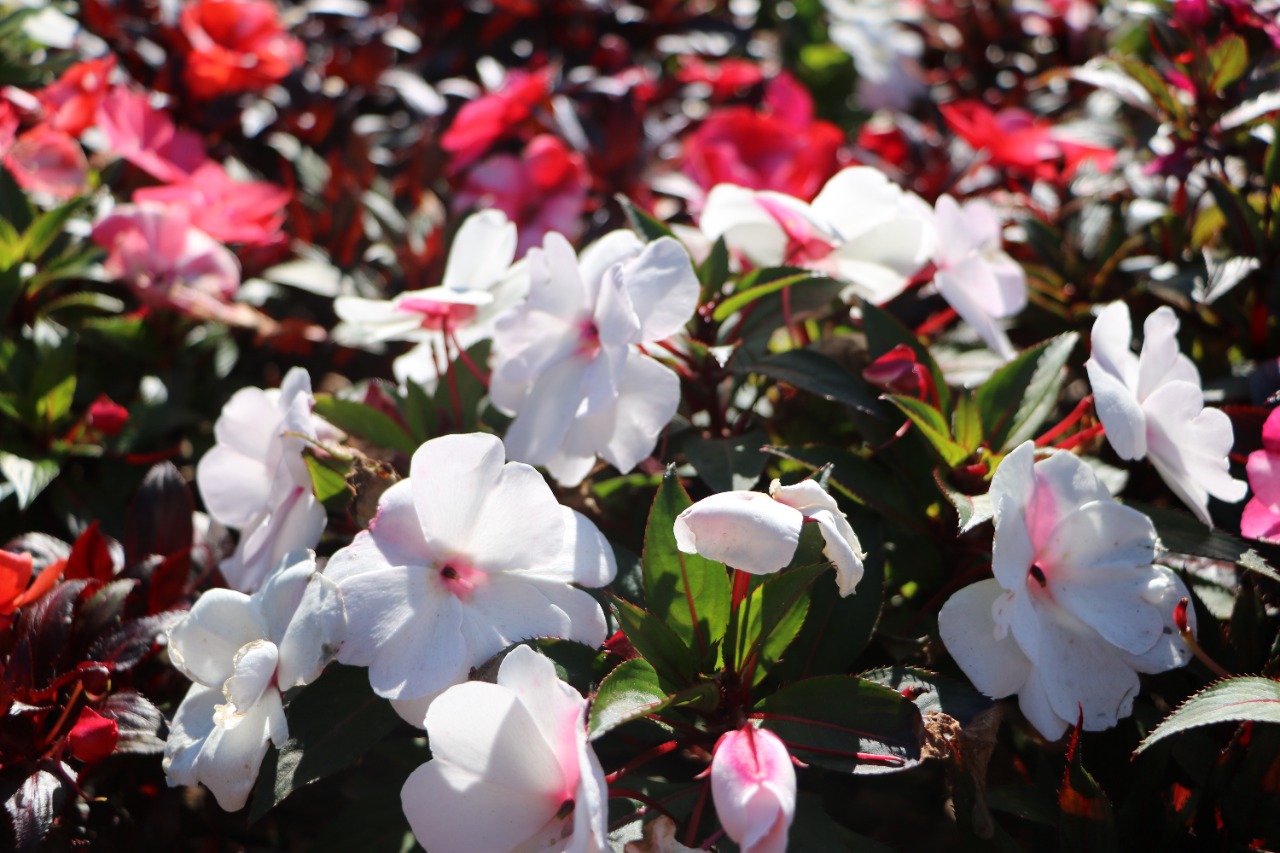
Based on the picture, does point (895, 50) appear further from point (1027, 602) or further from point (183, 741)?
point (183, 741)

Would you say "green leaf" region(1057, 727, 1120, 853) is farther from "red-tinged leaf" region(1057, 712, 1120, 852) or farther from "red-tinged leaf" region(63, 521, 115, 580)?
"red-tinged leaf" region(63, 521, 115, 580)

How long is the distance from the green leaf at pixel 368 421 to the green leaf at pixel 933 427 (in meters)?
0.55

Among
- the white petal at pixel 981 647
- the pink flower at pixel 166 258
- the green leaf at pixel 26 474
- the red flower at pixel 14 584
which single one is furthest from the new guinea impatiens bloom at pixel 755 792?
the pink flower at pixel 166 258

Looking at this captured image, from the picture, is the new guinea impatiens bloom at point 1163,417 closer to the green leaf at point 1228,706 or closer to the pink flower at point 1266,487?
the pink flower at point 1266,487

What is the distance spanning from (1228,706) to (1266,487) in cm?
29

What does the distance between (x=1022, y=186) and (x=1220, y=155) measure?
502 mm

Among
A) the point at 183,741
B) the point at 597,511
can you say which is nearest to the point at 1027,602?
the point at 597,511

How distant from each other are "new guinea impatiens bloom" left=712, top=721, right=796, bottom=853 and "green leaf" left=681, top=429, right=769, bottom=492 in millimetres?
329

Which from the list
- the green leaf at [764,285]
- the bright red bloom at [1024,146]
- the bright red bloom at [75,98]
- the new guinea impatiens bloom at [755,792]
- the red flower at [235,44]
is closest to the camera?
the new guinea impatiens bloom at [755,792]

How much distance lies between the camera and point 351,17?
2.29 meters

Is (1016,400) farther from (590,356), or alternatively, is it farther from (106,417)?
(106,417)

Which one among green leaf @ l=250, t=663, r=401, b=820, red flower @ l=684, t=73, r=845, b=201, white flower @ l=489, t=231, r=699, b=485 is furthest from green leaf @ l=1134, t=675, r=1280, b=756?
red flower @ l=684, t=73, r=845, b=201

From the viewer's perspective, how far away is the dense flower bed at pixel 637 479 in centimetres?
86

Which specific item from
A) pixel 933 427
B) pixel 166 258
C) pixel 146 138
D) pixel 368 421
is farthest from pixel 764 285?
pixel 146 138
